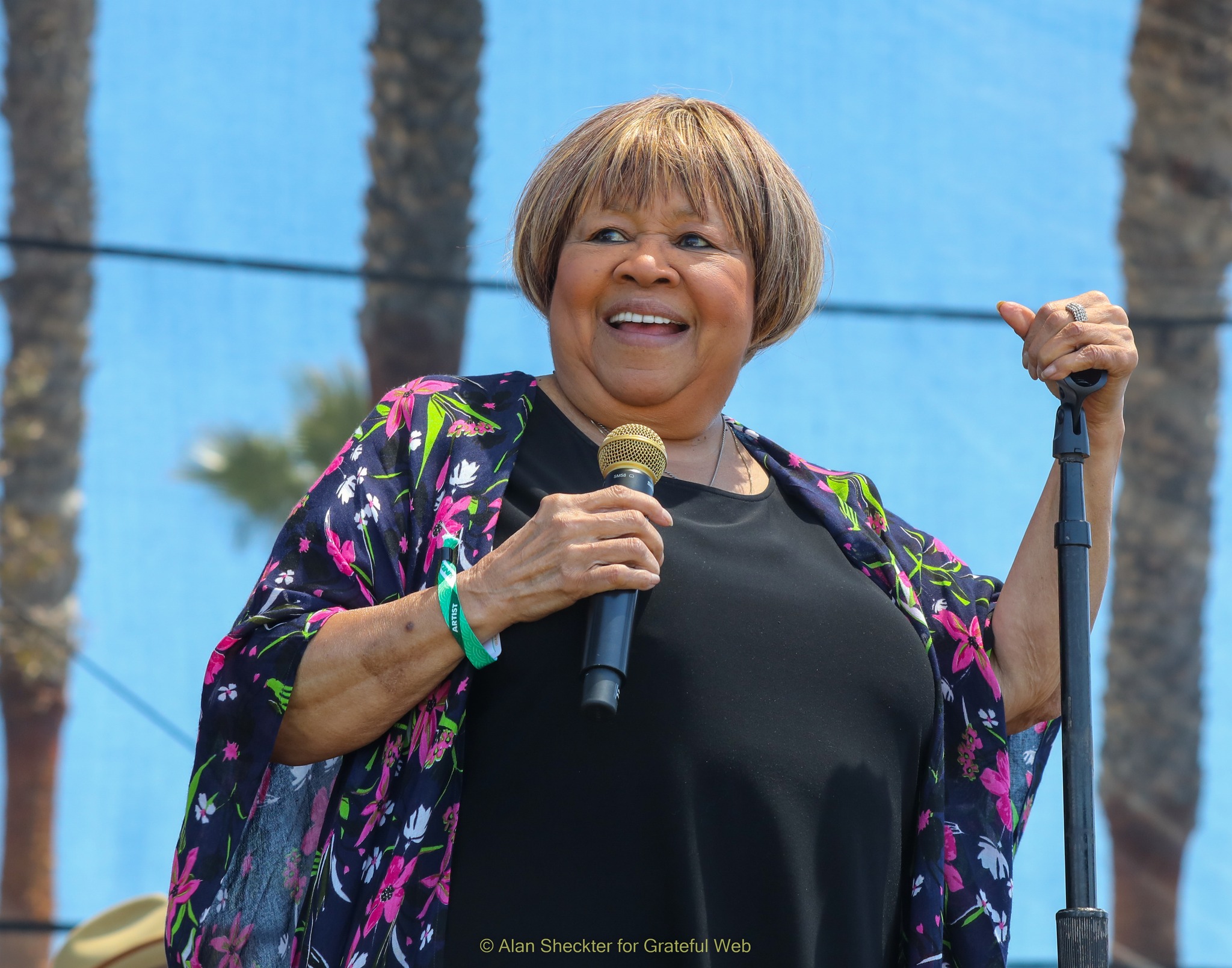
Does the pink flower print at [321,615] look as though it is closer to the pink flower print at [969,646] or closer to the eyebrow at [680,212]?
the eyebrow at [680,212]

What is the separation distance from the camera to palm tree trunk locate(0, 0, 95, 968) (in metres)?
3.64

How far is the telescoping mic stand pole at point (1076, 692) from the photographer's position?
135 cm

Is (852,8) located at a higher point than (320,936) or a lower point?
higher

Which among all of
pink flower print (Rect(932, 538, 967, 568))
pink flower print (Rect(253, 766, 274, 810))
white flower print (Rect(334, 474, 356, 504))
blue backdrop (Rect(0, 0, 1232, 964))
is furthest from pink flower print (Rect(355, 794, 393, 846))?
blue backdrop (Rect(0, 0, 1232, 964))

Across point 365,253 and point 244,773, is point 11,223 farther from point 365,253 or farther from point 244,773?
point 244,773

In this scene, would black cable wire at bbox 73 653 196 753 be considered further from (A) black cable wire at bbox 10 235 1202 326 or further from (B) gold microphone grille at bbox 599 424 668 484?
(B) gold microphone grille at bbox 599 424 668 484

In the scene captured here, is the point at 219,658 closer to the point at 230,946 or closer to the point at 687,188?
the point at 230,946

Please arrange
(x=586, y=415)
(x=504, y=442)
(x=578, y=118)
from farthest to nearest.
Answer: (x=578, y=118), (x=586, y=415), (x=504, y=442)

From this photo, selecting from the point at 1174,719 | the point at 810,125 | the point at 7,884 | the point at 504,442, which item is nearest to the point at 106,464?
the point at 7,884

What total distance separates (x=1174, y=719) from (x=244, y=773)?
3.52 meters

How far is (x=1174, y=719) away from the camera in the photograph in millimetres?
4312

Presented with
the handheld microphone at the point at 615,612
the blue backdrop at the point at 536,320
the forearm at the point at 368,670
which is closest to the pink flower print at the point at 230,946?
the forearm at the point at 368,670

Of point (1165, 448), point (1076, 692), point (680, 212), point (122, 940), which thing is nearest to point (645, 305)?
point (680, 212)

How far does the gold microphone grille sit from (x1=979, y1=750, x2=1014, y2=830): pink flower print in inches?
23.1
